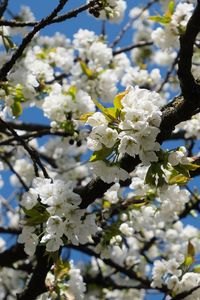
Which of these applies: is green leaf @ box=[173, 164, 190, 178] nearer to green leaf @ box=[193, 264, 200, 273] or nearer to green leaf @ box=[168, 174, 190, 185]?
green leaf @ box=[168, 174, 190, 185]

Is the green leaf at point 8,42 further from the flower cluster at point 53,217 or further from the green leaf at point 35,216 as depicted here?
the green leaf at point 35,216

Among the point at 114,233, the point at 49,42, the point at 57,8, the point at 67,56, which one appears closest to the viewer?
the point at 57,8

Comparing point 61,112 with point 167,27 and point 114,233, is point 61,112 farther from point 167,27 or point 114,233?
point 114,233

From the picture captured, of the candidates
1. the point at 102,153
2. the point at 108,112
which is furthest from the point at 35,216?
the point at 108,112

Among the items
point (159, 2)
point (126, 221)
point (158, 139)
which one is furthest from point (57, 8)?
point (159, 2)

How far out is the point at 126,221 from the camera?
332cm

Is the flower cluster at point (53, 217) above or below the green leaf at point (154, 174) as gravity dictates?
below

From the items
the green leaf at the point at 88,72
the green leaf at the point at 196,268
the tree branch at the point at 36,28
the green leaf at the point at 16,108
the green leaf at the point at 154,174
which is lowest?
the green leaf at the point at 196,268

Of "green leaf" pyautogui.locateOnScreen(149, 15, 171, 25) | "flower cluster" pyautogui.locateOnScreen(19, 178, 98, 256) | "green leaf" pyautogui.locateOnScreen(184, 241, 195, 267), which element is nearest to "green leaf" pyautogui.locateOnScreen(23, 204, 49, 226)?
"flower cluster" pyautogui.locateOnScreen(19, 178, 98, 256)

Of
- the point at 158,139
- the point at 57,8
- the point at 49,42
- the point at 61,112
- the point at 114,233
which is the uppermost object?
the point at 49,42

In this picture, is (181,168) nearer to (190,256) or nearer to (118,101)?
(118,101)

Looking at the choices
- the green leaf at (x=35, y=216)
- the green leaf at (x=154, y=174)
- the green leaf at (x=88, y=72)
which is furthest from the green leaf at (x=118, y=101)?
the green leaf at (x=88, y=72)

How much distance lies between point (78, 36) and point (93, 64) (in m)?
0.54

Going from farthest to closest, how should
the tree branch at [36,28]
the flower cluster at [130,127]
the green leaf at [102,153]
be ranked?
the tree branch at [36,28]
the green leaf at [102,153]
the flower cluster at [130,127]
